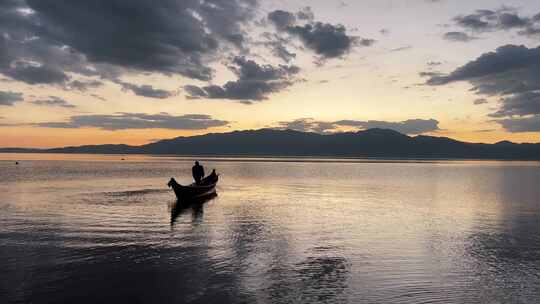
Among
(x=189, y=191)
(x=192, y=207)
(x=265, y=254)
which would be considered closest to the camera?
(x=265, y=254)

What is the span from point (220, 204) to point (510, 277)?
2509cm

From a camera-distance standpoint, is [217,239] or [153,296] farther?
[217,239]

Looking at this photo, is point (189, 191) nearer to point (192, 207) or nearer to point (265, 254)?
point (192, 207)

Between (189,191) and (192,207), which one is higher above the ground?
(189,191)

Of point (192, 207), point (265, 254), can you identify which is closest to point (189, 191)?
point (192, 207)

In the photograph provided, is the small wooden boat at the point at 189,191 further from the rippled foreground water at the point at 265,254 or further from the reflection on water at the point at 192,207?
the rippled foreground water at the point at 265,254

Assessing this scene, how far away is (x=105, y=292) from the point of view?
12461 mm

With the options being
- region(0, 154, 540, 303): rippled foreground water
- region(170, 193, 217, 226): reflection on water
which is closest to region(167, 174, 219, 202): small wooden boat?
region(170, 193, 217, 226): reflection on water

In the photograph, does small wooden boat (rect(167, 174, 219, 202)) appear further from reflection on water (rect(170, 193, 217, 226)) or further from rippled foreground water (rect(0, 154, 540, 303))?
rippled foreground water (rect(0, 154, 540, 303))

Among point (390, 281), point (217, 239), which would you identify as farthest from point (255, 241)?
point (390, 281)

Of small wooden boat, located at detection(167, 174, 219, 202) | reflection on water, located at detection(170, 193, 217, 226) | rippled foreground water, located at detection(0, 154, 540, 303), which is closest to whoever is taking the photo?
rippled foreground water, located at detection(0, 154, 540, 303)

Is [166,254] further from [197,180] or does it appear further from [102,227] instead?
[197,180]

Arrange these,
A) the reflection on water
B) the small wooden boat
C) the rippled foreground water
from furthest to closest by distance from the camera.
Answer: the small wooden boat < the reflection on water < the rippled foreground water

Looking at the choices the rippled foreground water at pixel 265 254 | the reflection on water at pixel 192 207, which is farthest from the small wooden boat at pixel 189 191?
the rippled foreground water at pixel 265 254
